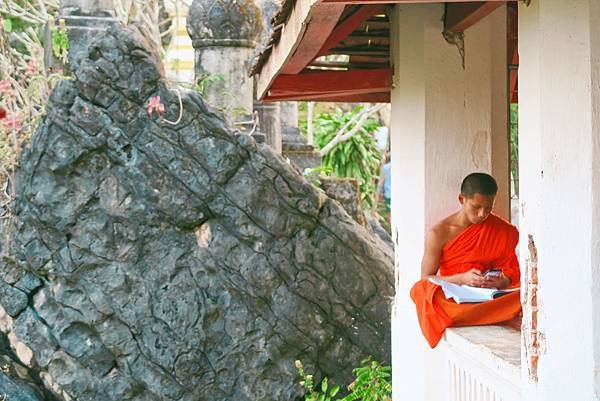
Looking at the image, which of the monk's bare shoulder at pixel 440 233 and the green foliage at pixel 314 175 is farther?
the green foliage at pixel 314 175

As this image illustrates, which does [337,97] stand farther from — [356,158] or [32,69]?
[356,158]

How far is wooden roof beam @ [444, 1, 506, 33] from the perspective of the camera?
5.79m

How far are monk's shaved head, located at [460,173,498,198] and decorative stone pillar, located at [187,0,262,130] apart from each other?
17.5 feet

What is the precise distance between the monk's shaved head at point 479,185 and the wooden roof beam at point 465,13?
0.82 metres

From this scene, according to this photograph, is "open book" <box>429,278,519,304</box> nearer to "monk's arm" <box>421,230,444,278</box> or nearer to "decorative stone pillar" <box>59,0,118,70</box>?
"monk's arm" <box>421,230,444,278</box>

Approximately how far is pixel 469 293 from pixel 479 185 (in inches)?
22.9

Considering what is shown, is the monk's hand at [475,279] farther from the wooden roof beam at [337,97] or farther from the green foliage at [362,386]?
the green foliage at [362,386]

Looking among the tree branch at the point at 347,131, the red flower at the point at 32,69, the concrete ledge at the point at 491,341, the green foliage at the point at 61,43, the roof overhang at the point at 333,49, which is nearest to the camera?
the concrete ledge at the point at 491,341

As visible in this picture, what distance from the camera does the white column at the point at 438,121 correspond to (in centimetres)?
684

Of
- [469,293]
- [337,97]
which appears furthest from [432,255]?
[337,97]

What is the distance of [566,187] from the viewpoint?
4559 millimetres

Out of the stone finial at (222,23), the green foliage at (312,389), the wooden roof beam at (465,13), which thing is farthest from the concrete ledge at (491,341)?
the stone finial at (222,23)

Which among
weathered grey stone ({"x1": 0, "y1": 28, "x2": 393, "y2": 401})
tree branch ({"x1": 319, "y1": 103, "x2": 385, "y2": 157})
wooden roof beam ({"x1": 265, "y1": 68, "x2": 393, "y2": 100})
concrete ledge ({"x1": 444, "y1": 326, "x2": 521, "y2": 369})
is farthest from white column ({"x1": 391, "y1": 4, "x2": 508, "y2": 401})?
tree branch ({"x1": 319, "y1": 103, "x2": 385, "y2": 157})

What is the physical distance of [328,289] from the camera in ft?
34.3
